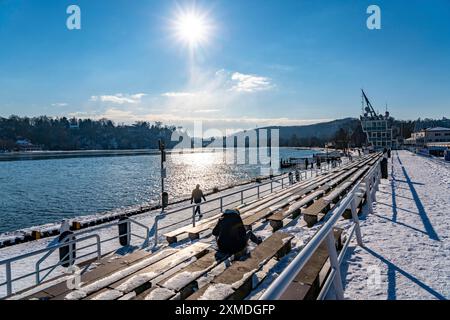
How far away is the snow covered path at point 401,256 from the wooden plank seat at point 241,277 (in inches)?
44.4

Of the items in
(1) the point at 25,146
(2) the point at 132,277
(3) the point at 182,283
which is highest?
(1) the point at 25,146

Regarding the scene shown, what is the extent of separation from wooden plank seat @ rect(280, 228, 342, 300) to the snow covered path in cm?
37

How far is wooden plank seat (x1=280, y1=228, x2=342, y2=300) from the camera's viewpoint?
3023mm

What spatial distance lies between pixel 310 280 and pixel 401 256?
2.34 meters

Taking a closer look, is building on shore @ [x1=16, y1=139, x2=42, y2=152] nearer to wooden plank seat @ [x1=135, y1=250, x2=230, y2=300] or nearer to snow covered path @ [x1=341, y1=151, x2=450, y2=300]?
wooden plank seat @ [x1=135, y1=250, x2=230, y2=300]

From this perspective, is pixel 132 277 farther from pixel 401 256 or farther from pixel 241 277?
pixel 401 256

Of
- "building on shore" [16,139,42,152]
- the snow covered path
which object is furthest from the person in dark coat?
"building on shore" [16,139,42,152]

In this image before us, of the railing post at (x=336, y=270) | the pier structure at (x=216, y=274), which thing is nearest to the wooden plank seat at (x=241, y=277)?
the pier structure at (x=216, y=274)

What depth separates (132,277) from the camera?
4055 millimetres

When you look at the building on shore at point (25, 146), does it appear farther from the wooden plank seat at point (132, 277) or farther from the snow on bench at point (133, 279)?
the snow on bench at point (133, 279)

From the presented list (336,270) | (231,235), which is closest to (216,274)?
(231,235)
